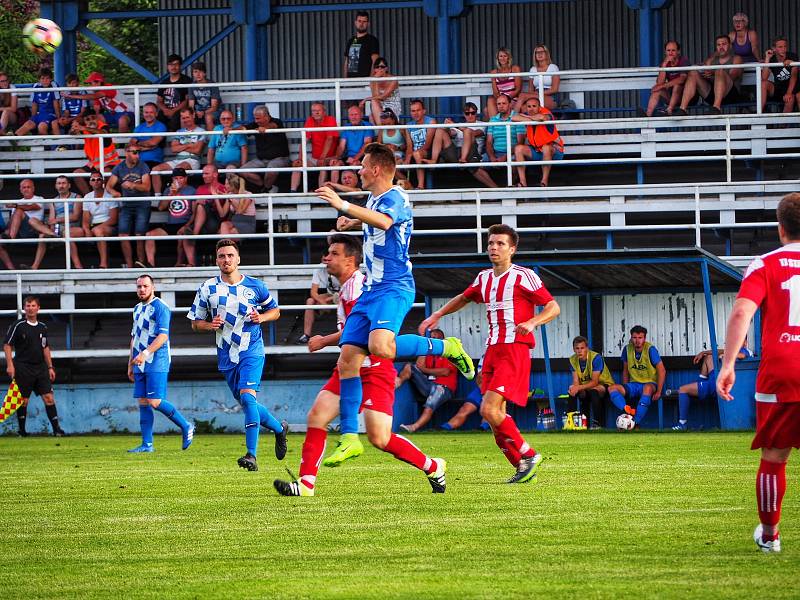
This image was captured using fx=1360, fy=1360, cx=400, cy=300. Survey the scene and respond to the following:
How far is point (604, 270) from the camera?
779 inches

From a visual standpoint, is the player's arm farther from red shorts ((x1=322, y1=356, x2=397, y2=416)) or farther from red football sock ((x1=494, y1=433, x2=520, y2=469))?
red football sock ((x1=494, y1=433, x2=520, y2=469))

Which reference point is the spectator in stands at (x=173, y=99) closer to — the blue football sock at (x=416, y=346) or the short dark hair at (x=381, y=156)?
the blue football sock at (x=416, y=346)

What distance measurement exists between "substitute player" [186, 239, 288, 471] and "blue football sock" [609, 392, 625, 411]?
7.96 metres

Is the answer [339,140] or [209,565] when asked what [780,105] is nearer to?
[339,140]

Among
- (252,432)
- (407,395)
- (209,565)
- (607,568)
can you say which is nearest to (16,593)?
(209,565)

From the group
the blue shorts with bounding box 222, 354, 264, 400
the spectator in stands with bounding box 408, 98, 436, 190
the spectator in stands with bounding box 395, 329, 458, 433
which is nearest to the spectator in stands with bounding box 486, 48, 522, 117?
the spectator in stands with bounding box 408, 98, 436, 190

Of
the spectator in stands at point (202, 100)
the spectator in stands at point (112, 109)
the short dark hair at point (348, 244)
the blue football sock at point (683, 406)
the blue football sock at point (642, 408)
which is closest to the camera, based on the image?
the short dark hair at point (348, 244)

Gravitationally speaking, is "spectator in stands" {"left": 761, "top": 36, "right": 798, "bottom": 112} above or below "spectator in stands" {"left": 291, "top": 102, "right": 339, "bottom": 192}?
above

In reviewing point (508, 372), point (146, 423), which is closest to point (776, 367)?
point (508, 372)

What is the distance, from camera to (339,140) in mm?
24156

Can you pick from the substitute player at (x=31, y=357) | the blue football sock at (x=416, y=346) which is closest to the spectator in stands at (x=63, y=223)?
the substitute player at (x=31, y=357)

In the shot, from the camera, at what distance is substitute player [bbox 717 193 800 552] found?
6.57 metres

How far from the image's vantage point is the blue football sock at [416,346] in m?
9.91

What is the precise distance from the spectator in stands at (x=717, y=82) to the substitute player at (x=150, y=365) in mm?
10898
